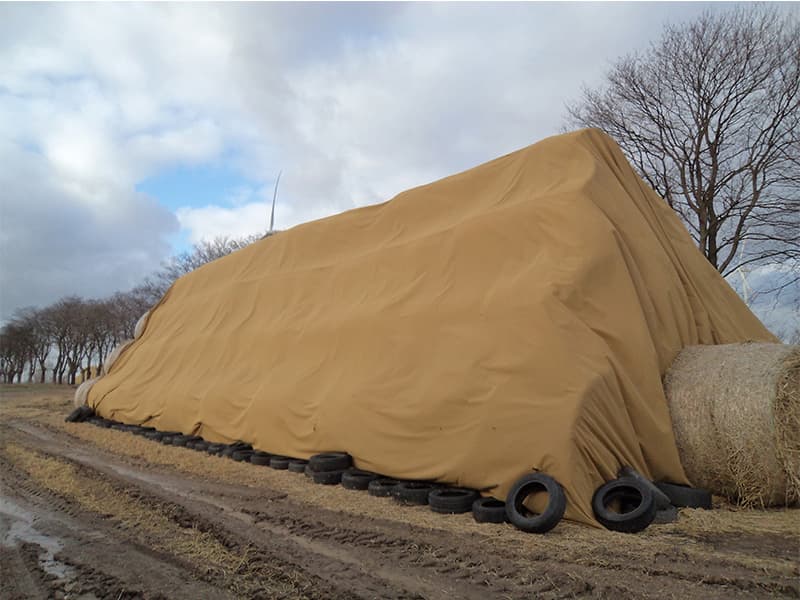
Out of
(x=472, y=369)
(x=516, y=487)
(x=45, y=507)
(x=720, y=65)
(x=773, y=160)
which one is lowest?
(x=45, y=507)

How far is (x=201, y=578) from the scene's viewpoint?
11.4ft

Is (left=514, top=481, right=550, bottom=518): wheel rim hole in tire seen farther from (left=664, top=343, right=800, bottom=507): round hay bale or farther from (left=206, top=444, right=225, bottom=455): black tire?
(left=206, top=444, right=225, bottom=455): black tire

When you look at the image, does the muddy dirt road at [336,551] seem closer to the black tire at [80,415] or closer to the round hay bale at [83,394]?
the black tire at [80,415]

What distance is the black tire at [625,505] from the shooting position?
432cm

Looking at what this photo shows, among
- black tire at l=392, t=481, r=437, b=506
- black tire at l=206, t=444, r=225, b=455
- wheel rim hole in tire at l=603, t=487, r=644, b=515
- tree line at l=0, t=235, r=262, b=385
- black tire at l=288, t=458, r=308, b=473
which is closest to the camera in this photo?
wheel rim hole in tire at l=603, t=487, r=644, b=515

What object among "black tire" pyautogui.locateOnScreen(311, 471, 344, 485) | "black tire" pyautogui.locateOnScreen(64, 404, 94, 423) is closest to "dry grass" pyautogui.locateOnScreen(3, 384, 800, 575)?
"black tire" pyautogui.locateOnScreen(311, 471, 344, 485)

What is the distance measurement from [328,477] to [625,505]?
11.2 feet

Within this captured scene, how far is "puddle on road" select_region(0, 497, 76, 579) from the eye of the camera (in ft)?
12.4

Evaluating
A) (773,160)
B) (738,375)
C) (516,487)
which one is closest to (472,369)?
(516,487)

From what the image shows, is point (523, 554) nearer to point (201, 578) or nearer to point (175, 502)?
point (201, 578)

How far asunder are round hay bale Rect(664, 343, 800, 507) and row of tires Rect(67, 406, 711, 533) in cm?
33

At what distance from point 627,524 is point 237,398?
678 cm

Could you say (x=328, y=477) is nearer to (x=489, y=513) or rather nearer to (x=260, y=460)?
(x=260, y=460)

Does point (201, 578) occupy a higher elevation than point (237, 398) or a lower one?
lower
